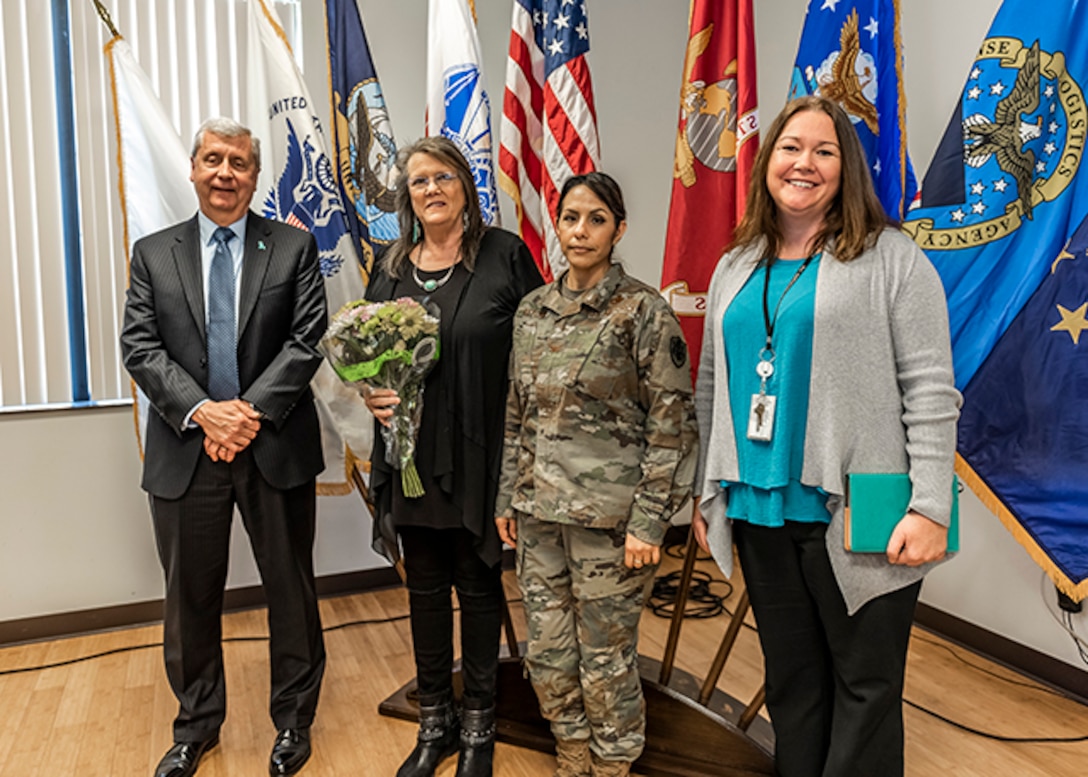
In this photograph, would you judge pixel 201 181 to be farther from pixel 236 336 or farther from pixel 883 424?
pixel 883 424

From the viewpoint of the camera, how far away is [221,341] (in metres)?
2.06

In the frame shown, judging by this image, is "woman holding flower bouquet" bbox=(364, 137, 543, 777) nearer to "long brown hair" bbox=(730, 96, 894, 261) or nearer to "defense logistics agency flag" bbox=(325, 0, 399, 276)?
"defense logistics agency flag" bbox=(325, 0, 399, 276)

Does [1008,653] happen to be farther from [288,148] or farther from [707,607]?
[288,148]

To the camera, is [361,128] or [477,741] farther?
[361,128]

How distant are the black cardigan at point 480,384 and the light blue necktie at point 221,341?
42 centimetres

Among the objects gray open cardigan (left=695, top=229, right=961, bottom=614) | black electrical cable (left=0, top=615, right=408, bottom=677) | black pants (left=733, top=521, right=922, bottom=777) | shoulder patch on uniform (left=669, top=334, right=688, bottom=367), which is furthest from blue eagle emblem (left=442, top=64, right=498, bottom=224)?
black electrical cable (left=0, top=615, right=408, bottom=677)

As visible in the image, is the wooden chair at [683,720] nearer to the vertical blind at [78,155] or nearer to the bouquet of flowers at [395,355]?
the bouquet of flowers at [395,355]

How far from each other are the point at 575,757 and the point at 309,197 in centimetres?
203

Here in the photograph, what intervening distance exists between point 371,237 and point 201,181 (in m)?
0.72

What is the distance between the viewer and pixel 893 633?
4.93 ft

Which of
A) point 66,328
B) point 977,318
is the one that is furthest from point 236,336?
point 977,318

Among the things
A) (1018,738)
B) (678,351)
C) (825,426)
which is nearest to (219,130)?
(678,351)

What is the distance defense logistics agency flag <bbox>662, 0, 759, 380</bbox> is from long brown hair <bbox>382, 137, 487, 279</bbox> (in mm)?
671

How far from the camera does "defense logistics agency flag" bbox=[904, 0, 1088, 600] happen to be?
205cm
